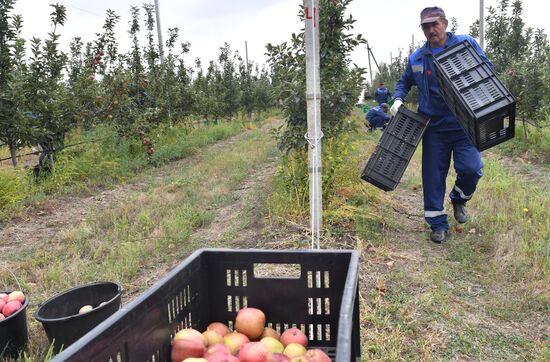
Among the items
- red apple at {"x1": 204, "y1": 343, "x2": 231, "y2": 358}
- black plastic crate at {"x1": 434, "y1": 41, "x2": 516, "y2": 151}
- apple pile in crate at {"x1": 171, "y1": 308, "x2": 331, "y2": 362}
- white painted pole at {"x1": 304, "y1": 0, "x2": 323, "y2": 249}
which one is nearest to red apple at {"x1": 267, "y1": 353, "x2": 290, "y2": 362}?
apple pile in crate at {"x1": 171, "y1": 308, "x2": 331, "y2": 362}

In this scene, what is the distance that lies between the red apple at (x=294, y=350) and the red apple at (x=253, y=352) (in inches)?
2.8

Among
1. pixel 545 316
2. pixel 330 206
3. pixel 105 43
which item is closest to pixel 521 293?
pixel 545 316

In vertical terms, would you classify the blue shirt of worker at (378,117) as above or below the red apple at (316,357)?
above

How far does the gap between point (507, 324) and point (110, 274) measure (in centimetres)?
252

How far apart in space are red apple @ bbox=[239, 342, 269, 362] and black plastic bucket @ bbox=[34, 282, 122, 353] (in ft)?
4.22

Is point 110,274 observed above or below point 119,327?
below

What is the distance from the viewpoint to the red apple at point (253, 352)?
119 cm

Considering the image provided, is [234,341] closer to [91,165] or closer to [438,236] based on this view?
[438,236]

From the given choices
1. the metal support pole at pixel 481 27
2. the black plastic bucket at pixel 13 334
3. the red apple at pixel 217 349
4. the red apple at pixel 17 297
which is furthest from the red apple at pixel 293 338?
the metal support pole at pixel 481 27

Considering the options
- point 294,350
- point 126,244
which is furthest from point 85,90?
point 294,350

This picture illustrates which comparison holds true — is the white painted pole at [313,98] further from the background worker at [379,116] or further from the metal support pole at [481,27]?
the metal support pole at [481,27]

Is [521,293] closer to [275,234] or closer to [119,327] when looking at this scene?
[275,234]

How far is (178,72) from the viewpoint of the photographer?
45.0 feet

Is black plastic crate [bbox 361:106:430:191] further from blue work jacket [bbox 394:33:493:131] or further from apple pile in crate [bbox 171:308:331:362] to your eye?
apple pile in crate [bbox 171:308:331:362]
